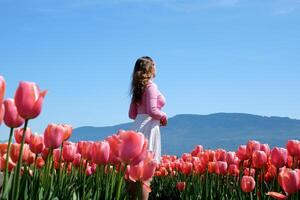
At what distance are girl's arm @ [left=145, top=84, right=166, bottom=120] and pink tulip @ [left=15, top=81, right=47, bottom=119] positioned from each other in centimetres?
527

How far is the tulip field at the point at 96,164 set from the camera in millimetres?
2979

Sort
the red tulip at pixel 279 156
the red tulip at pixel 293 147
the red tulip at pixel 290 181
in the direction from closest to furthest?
the red tulip at pixel 290 181
the red tulip at pixel 279 156
the red tulip at pixel 293 147

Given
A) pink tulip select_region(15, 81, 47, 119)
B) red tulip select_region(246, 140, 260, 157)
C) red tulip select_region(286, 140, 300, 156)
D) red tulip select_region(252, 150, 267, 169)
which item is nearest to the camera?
pink tulip select_region(15, 81, 47, 119)

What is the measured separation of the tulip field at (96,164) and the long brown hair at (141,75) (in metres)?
1.33

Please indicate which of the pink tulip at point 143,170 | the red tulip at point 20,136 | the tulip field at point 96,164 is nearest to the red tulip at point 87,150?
the tulip field at point 96,164

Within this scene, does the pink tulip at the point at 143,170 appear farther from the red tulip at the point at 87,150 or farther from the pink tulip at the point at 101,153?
the red tulip at the point at 87,150

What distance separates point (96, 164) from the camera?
19.8ft

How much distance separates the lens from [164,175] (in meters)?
10.2

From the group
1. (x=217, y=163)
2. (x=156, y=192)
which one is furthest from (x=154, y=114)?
(x=156, y=192)

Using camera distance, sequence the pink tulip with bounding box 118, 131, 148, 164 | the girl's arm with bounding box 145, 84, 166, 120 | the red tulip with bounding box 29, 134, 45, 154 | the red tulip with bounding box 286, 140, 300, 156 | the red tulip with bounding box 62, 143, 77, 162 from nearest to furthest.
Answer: the pink tulip with bounding box 118, 131, 148, 164 → the red tulip with bounding box 29, 134, 45, 154 → the red tulip with bounding box 62, 143, 77, 162 → the red tulip with bounding box 286, 140, 300, 156 → the girl's arm with bounding box 145, 84, 166, 120

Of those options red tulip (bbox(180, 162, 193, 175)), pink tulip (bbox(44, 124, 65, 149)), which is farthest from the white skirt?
pink tulip (bbox(44, 124, 65, 149))

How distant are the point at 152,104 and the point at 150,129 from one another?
393 millimetres

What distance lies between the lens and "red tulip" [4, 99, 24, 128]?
2975 mm

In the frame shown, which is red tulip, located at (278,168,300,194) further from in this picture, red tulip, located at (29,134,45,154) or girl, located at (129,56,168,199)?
girl, located at (129,56,168,199)
